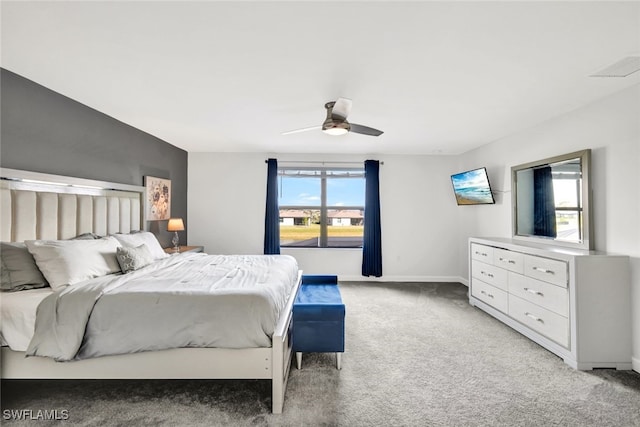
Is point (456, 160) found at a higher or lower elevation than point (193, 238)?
higher

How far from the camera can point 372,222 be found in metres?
5.43

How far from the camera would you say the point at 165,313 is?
200cm

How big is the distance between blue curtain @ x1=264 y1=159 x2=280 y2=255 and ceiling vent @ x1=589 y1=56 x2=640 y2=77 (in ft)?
14.5

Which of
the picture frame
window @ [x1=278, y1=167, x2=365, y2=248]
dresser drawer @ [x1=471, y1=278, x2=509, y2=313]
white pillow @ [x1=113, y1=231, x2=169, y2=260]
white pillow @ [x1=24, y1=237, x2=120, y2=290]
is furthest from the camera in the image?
window @ [x1=278, y1=167, x2=365, y2=248]

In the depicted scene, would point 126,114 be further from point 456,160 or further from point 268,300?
point 456,160

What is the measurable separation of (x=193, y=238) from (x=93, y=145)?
268 cm

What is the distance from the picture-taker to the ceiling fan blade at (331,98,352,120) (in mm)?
2535

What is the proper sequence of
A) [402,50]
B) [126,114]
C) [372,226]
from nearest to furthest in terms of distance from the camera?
1. [402,50]
2. [126,114]
3. [372,226]

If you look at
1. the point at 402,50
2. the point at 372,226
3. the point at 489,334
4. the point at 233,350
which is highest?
the point at 402,50

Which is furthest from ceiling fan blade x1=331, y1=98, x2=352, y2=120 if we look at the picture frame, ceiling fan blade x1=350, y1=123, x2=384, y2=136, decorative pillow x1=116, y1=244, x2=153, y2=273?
the picture frame

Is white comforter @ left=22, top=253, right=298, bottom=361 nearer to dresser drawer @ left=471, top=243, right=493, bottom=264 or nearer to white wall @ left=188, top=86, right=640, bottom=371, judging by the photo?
dresser drawer @ left=471, top=243, right=493, bottom=264

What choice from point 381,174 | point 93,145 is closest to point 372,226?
point 381,174

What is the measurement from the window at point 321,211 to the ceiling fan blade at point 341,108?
286cm
